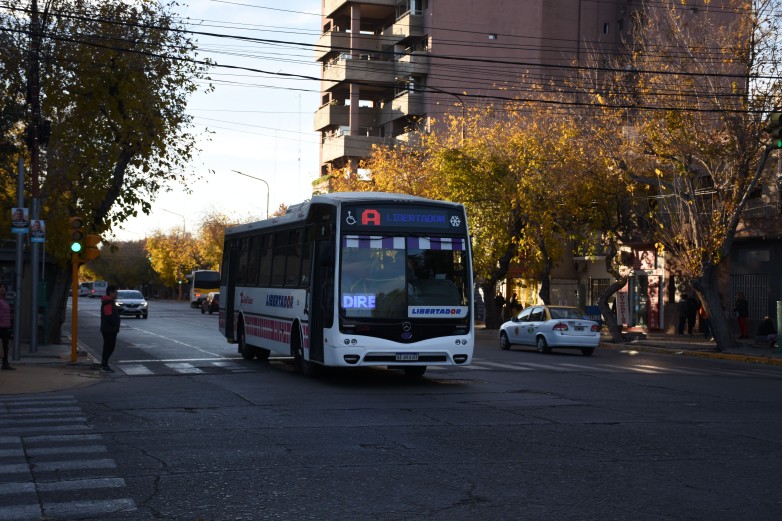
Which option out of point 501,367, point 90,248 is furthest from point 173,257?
point 501,367

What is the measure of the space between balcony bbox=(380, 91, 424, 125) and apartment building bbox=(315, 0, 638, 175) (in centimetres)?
7

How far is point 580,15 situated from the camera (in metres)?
70.5

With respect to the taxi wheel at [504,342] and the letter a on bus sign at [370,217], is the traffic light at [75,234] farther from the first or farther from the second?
the taxi wheel at [504,342]

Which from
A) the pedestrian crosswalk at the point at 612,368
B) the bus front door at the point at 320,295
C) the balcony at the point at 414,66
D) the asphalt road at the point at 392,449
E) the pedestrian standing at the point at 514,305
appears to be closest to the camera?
the asphalt road at the point at 392,449

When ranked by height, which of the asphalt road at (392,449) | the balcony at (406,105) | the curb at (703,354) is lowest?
the asphalt road at (392,449)

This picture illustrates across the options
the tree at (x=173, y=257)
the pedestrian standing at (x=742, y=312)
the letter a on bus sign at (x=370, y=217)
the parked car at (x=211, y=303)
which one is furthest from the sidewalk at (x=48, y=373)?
the tree at (x=173, y=257)

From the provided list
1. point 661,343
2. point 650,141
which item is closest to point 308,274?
point 650,141

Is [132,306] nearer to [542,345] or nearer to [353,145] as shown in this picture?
[353,145]

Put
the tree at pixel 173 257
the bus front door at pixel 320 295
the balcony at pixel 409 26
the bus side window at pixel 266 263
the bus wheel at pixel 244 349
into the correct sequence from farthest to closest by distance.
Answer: the tree at pixel 173 257 → the balcony at pixel 409 26 → the bus wheel at pixel 244 349 → the bus side window at pixel 266 263 → the bus front door at pixel 320 295

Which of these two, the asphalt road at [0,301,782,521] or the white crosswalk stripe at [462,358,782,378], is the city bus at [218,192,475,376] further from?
the white crosswalk stripe at [462,358,782,378]

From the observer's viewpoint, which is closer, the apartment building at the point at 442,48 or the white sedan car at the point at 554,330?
→ the white sedan car at the point at 554,330

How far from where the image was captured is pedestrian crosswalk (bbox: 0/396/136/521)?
26.6 ft

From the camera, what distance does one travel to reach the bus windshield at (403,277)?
18.3 metres

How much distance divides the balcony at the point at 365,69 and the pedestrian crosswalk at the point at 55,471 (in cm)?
5862
